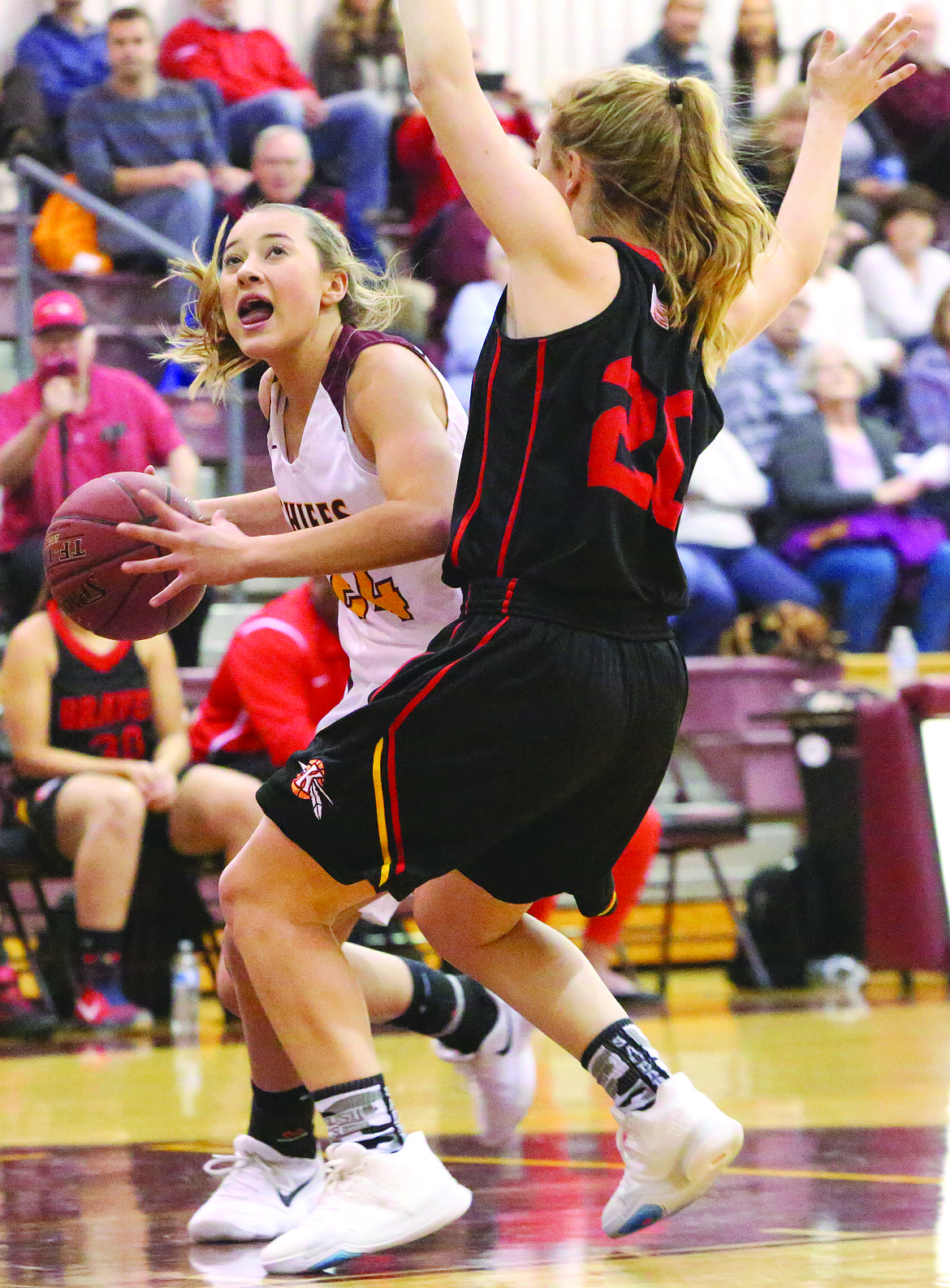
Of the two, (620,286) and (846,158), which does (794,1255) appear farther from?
(846,158)

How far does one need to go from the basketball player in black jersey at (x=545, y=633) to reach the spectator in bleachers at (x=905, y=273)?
7588 millimetres

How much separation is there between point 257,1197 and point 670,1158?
712 mm

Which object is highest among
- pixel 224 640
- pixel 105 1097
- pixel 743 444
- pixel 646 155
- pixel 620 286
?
pixel 646 155

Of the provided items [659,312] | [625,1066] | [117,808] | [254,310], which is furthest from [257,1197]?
[117,808]

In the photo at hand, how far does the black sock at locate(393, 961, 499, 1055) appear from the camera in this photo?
374cm

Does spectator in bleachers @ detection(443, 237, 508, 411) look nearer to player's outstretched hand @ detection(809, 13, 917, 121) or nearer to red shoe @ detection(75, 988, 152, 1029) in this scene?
red shoe @ detection(75, 988, 152, 1029)

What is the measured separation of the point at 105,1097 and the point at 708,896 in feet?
12.3

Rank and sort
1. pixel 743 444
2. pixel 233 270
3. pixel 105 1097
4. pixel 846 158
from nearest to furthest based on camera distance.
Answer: pixel 233 270, pixel 105 1097, pixel 743 444, pixel 846 158

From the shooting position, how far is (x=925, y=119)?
11.2 metres

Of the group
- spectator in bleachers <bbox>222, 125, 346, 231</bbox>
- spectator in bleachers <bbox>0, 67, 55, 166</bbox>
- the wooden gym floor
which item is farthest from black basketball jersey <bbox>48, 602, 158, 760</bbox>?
spectator in bleachers <bbox>0, 67, 55, 166</bbox>

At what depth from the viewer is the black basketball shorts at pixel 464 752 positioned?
264 cm

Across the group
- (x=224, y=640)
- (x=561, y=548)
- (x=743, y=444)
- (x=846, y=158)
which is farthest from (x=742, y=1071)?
(x=846, y=158)

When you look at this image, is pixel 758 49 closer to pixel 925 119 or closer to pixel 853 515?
pixel 925 119

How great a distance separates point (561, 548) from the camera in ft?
8.73
